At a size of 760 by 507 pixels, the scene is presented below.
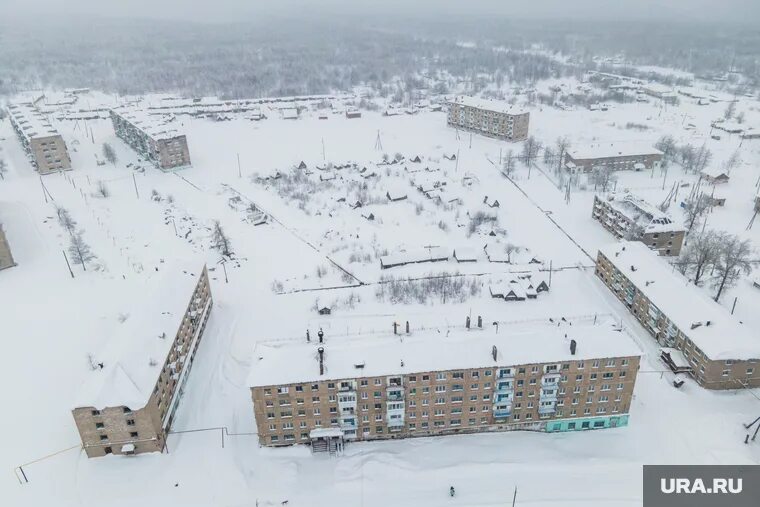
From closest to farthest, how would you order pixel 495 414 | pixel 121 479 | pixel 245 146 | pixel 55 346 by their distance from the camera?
pixel 121 479 < pixel 495 414 < pixel 55 346 < pixel 245 146

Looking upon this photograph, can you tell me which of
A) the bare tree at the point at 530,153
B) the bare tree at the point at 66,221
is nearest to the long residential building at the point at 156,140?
the bare tree at the point at 66,221

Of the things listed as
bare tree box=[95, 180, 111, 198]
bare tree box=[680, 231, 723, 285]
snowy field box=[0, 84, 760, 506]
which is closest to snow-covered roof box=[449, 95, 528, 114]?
snowy field box=[0, 84, 760, 506]

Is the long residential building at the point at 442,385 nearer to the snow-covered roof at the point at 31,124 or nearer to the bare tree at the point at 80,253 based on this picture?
the bare tree at the point at 80,253

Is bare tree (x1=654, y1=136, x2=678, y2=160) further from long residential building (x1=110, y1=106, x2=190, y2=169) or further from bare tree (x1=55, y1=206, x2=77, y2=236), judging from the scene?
bare tree (x1=55, y1=206, x2=77, y2=236)

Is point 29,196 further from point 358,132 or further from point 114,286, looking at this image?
point 358,132

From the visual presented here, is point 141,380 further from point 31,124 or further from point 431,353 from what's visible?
point 31,124

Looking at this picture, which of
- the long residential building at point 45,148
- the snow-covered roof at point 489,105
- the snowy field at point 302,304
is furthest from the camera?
the snow-covered roof at point 489,105

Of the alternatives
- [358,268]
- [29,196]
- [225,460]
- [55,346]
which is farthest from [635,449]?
[29,196]
